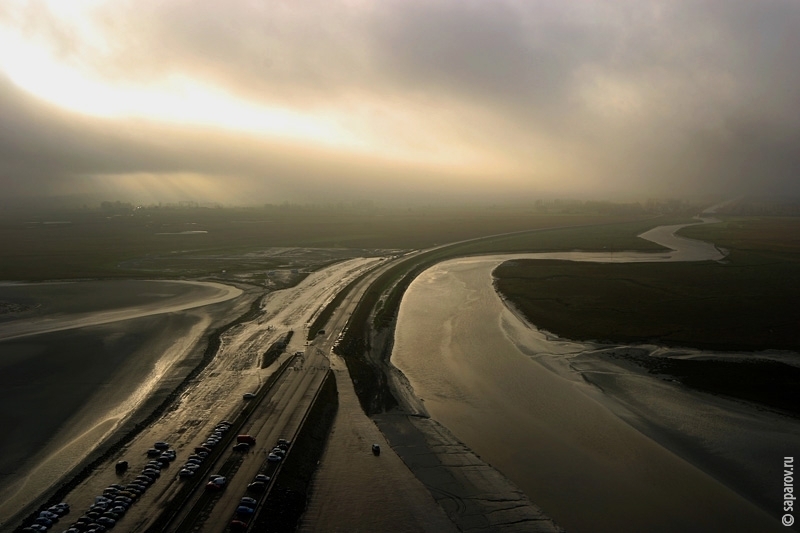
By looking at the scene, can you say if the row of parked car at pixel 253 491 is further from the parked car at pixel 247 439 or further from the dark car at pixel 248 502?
the parked car at pixel 247 439

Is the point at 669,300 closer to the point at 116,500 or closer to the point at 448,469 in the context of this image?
the point at 448,469

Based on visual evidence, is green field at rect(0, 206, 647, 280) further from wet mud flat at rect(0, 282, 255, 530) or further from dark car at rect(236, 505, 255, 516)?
dark car at rect(236, 505, 255, 516)

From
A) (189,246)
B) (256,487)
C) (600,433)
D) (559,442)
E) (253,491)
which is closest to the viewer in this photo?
(253,491)

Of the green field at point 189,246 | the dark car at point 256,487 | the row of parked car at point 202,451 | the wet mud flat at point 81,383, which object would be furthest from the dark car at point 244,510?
the green field at point 189,246

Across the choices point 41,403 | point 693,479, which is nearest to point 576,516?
point 693,479

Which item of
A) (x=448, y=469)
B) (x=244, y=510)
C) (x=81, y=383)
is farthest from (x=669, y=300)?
(x=81, y=383)
